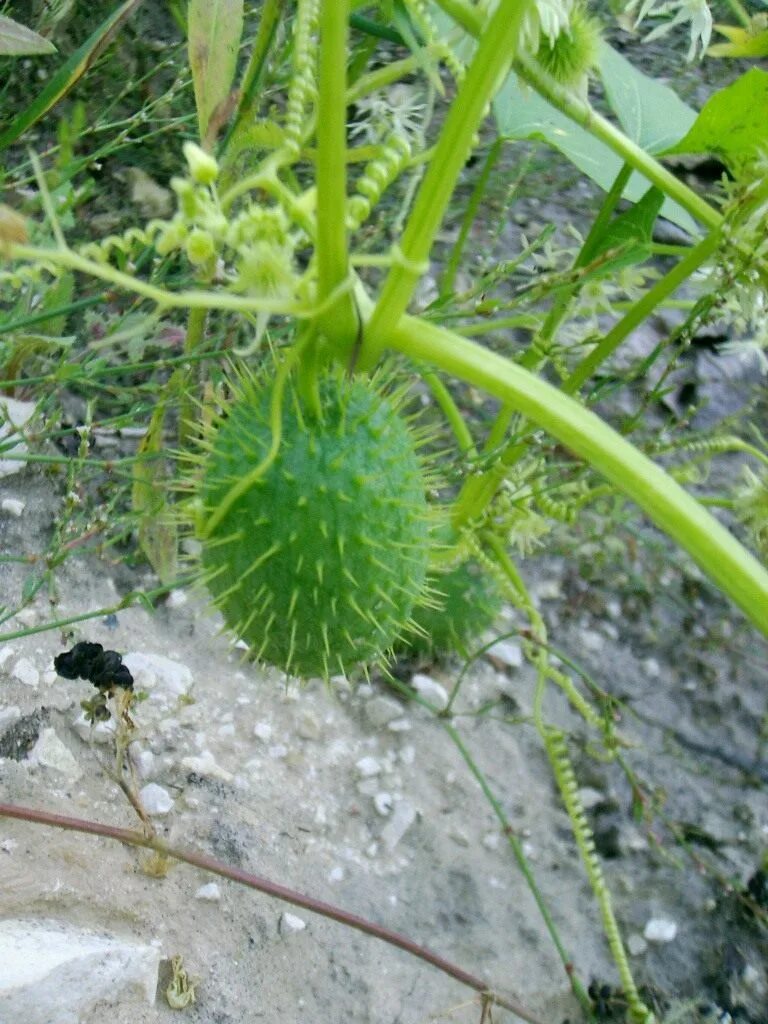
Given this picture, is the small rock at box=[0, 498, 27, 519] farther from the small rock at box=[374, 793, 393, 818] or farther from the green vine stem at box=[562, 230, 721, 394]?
the green vine stem at box=[562, 230, 721, 394]

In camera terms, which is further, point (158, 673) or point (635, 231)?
point (158, 673)

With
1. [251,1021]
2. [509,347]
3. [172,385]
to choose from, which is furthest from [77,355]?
[251,1021]

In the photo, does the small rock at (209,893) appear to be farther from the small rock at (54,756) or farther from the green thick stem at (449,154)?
the green thick stem at (449,154)

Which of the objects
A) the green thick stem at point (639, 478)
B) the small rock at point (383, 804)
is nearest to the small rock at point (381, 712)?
the small rock at point (383, 804)

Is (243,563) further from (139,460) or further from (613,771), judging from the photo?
(613,771)

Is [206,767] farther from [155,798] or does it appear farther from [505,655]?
[505,655]

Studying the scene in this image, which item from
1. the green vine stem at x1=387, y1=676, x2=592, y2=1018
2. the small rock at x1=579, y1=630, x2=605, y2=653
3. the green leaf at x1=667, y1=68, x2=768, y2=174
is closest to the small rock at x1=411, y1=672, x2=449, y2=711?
the green vine stem at x1=387, y1=676, x2=592, y2=1018

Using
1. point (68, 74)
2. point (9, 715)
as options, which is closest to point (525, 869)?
point (9, 715)
